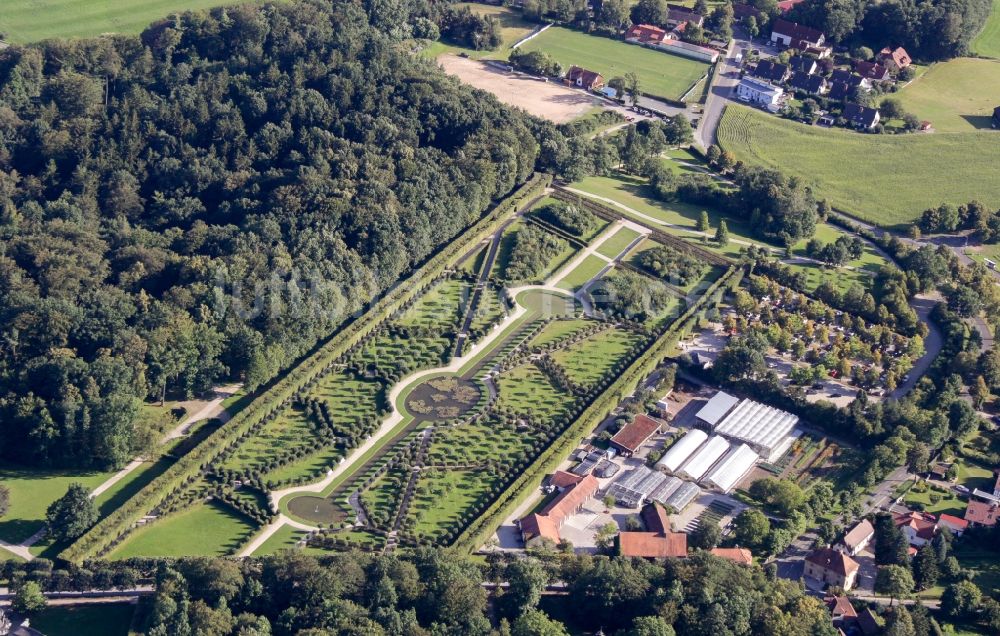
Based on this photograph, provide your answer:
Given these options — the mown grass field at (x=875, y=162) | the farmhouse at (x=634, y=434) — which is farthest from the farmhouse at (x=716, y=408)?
the mown grass field at (x=875, y=162)

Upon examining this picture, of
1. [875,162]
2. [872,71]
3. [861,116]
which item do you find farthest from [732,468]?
[872,71]

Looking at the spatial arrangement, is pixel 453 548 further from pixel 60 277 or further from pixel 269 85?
pixel 269 85

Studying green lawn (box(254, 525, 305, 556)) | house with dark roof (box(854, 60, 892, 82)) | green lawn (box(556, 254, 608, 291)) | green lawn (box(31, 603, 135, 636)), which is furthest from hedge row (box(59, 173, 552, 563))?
house with dark roof (box(854, 60, 892, 82))

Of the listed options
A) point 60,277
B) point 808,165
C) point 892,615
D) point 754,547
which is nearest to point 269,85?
point 60,277

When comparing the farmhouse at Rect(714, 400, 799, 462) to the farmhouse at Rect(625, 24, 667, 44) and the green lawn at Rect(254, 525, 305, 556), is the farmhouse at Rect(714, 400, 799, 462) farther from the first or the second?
the farmhouse at Rect(625, 24, 667, 44)

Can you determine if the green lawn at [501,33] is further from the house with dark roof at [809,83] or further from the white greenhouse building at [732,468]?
the white greenhouse building at [732,468]

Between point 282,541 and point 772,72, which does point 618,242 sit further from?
point 282,541
